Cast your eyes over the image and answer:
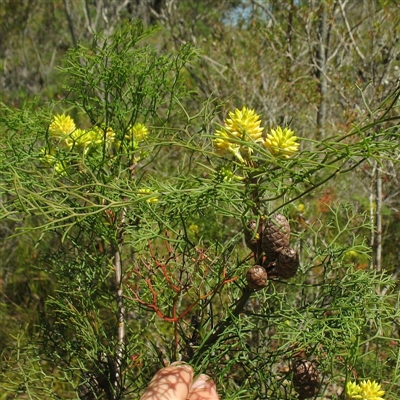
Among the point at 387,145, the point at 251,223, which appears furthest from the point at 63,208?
the point at 387,145

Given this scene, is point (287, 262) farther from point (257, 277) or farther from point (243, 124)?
point (243, 124)

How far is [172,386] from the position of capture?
3.37 ft

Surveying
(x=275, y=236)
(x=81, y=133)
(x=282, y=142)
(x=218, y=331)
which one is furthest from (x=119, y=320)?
(x=282, y=142)

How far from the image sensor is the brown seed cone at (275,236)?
0.93 meters

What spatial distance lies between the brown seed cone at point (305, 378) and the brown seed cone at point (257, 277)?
295mm

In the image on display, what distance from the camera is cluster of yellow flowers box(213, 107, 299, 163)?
36.1 inches

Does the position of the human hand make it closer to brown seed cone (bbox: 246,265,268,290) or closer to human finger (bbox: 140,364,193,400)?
human finger (bbox: 140,364,193,400)

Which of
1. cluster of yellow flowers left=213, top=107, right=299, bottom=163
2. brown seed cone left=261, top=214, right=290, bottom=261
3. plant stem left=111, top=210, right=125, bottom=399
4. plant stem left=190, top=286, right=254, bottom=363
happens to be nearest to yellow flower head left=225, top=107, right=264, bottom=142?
cluster of yellow flowers left=213, top=107, right=299, bottom=163

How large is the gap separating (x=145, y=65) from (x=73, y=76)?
21 cm

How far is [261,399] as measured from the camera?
109 cm

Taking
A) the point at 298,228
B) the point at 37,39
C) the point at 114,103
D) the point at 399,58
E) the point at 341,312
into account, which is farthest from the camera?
the point at 37,39

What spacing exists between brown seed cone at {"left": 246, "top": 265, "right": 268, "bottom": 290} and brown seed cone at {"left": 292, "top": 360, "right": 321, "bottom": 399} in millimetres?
295

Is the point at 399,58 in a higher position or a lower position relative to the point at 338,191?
higher

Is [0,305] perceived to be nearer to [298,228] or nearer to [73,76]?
[298,228]
